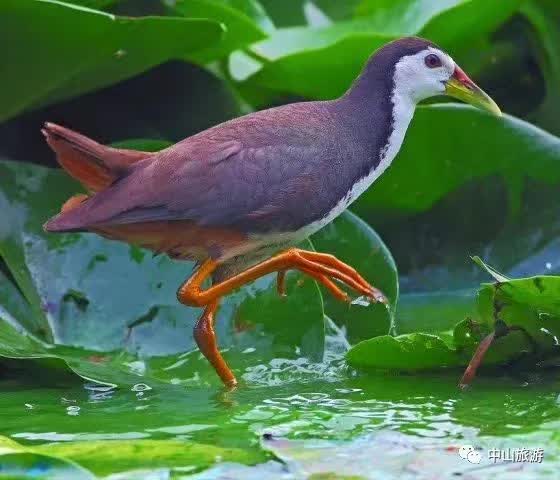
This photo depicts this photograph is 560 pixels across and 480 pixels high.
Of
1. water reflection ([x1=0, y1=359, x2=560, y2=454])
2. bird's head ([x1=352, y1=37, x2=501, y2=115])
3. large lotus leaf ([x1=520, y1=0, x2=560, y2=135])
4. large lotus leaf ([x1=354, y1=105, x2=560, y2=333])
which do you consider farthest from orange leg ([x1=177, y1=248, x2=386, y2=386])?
large lotus leaf ([x1=520, y1=0, x2=560, y2=135])

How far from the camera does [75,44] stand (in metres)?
3.24

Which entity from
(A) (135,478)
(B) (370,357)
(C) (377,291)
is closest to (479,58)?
(C) (377,291)

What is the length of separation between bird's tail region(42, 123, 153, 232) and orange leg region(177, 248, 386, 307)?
320 mm

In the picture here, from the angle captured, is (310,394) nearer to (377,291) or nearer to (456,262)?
(377,291)

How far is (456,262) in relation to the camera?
153 inches

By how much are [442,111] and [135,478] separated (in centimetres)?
185

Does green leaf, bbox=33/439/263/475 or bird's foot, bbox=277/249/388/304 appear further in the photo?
bird's foot, bbox=277/249/388/304

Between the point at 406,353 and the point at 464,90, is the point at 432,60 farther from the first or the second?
the point at 406,353

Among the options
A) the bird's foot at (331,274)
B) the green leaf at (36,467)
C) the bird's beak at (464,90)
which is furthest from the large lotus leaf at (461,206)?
the green leaf at (36,467)

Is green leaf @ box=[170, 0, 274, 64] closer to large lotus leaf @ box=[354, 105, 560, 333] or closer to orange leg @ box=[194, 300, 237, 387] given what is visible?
large lotus leaf @ box=[354, 105, 560, 333]

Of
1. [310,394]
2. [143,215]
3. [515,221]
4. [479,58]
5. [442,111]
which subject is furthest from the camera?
[479,58]

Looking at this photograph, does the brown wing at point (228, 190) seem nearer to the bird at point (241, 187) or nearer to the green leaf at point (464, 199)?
the bird at point (241, 187)

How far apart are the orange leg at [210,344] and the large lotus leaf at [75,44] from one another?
0.79 meters

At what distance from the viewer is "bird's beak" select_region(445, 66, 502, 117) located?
3.33 meters
